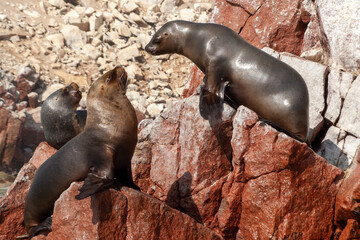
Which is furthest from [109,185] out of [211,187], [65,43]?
[65,43]

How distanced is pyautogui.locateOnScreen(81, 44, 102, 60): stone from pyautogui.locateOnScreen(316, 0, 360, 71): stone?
29.1ft

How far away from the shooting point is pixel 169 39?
7.87m

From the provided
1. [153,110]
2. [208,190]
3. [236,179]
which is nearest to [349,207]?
[236,179]

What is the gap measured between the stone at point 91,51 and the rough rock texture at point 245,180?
9.77 metres

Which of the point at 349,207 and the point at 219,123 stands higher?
the point at 349,207

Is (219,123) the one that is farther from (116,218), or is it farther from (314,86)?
(314,86)

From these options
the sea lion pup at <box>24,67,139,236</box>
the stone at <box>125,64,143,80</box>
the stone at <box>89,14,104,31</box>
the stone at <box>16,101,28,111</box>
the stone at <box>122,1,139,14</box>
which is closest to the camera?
the sea lion pup at <box>24,67,139,236</box>

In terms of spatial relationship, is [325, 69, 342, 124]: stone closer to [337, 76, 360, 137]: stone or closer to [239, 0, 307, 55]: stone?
[337, 76, 360, 137]: stone

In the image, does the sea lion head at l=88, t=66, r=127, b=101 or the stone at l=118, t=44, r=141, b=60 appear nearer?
the sea lion head at l=88, t=66, r=127, b=101

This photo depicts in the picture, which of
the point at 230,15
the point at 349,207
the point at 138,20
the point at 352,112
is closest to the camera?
the point at 349,207

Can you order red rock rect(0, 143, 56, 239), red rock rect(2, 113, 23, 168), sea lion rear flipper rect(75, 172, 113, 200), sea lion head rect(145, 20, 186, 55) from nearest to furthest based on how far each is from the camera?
sea lion rear flipper rect(75, 172, 113, 200) < red rock rect(0, 143, 56, 239) < sea lion head rect(145, 20, 186, 55) < red rock rect(2, 113, 23, 168)

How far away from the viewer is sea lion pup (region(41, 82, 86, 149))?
8.13m

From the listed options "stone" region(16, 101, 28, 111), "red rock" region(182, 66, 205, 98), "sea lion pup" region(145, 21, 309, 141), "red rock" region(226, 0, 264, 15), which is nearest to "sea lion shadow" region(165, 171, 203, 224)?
"sea lion pup" region(145, 21, 309, 141)

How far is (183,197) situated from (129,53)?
33.7 feet
